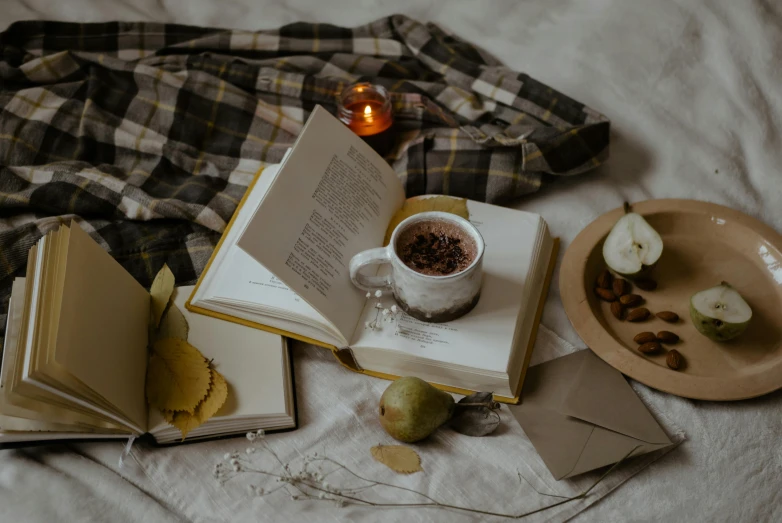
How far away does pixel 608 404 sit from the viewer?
31.1 inches

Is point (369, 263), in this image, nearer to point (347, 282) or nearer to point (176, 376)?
point (347, 282)

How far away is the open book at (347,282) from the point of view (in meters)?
0.80

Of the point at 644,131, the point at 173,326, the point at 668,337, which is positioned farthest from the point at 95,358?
the point at 644,131

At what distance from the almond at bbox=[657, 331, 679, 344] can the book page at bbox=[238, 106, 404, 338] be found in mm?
378

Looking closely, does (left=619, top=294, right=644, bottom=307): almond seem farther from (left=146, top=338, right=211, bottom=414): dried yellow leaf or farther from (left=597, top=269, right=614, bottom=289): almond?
(left=146, top=338, right=211, bottom=414): dried yellow leaf

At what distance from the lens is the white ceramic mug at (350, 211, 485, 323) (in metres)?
0.78

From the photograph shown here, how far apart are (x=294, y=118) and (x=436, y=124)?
9.7 inches

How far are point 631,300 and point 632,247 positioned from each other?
71 mm

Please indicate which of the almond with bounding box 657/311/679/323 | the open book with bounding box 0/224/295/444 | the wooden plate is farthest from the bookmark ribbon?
the almond with bounding box 657/311/679/323

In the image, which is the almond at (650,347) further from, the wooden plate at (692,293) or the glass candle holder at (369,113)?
the glass candle holder at (369,113)

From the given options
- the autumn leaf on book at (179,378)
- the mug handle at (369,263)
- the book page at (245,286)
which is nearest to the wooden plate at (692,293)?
the mug handle at (369,263)

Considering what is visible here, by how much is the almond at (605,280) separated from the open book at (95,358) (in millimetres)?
423

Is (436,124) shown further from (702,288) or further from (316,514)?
(316,514)

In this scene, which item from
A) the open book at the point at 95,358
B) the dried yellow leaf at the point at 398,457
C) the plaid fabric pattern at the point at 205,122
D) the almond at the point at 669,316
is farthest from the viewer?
the plaid fabric pattern at the point at 205,122
